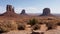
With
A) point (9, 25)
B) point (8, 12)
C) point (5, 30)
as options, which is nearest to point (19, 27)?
point (9, 25)

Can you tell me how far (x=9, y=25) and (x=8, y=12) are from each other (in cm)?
9547

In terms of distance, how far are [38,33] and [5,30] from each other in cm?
525

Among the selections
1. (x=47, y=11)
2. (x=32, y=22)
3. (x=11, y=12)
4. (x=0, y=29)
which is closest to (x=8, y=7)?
(x=11, y=12)

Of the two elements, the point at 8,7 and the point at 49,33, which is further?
the point at 8,7

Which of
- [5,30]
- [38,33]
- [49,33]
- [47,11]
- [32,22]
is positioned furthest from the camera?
[47,11]

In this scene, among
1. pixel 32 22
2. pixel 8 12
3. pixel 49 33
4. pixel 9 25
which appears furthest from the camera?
pixel 8 12

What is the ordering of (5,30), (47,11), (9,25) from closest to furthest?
(5,30), (9,25), (47,11)

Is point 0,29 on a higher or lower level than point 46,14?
higher

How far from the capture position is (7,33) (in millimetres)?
18578

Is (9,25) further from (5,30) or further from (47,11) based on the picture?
(47,11)

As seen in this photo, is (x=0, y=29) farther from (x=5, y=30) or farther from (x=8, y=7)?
(x=8, y=7)

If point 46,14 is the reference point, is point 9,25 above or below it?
above

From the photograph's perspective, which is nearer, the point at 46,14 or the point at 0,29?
the point at 0,29

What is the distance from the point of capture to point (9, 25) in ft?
73.3
